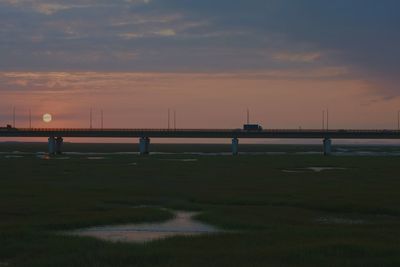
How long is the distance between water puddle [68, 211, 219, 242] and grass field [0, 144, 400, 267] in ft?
3.40

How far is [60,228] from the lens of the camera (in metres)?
29.8

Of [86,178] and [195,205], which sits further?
[86,178]

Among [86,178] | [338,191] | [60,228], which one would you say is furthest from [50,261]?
[86,178]

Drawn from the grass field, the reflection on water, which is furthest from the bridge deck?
the reflection on water

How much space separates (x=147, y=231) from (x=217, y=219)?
14.5 ft

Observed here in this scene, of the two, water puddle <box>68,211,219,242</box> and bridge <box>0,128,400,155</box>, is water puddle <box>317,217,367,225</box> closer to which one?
water puddle <box>68,211,219,242</box>

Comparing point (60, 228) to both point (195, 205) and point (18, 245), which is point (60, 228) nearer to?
point (18, 245)

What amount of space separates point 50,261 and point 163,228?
922cm

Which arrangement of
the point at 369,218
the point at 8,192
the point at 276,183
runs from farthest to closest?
the point at 276,183 → the point at 8,192 → the point at 369,218

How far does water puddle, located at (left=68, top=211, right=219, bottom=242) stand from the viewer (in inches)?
1080

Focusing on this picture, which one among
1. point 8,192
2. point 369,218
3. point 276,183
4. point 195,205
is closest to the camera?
point 369,218

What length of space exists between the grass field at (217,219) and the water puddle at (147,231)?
104cm

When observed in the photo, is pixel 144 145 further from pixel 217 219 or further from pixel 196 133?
pixel 217 219

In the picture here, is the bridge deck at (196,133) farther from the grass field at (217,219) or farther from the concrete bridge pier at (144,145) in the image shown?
the grass field at (217,219)
